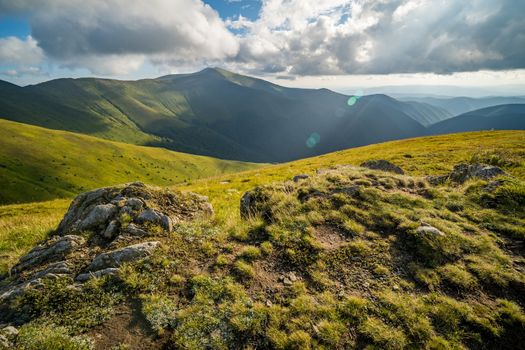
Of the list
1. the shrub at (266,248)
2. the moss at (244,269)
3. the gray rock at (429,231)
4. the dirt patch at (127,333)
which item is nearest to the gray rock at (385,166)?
the gray rock at (429,231)

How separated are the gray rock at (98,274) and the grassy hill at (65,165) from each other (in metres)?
100

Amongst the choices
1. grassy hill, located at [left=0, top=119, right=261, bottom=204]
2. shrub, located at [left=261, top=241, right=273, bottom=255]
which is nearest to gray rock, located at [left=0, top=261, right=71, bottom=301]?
shrub, located at [left=261, top=241, right=273, bottom=255]

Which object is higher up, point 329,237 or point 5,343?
point 5,343

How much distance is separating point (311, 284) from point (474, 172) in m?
15.6

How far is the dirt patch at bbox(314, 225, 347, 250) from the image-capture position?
9.31 meters

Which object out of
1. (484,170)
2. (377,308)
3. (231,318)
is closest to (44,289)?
(231,318)

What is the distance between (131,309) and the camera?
264 inches

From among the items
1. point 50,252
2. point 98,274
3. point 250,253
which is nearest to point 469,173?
point 250,253

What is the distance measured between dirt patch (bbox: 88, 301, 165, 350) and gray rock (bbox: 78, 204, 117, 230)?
4.98 meters

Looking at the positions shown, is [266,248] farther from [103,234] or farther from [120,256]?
[103,234]

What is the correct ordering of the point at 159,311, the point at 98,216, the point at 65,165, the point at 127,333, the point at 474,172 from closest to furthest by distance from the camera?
the point at 127,333 → the point at 159,311 → the point at 98,216 → the point at 474,172 → the point at 65,165

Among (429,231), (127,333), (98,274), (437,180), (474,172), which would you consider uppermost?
(474,172)

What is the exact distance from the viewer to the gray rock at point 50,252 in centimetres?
830

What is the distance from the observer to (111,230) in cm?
970
